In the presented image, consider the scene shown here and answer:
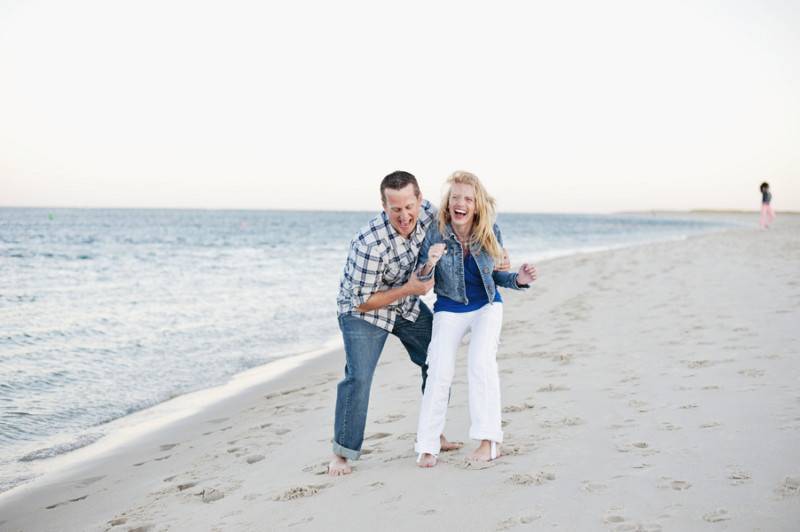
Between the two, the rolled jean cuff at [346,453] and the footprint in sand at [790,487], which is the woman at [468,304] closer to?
the rolled jean cuff at [346,453]

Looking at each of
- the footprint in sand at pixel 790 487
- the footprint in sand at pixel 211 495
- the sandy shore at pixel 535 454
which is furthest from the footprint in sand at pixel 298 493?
the footprint in sand at pixel 790 487

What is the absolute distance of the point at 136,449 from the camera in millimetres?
5180

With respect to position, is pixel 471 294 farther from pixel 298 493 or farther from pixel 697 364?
pixel 697 364

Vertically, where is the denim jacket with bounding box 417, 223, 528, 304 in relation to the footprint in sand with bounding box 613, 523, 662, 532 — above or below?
above

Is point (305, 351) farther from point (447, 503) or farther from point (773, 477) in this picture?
point (773, 477)

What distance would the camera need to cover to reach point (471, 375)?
147 inches

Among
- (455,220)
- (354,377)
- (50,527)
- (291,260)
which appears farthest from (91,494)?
(291,260)

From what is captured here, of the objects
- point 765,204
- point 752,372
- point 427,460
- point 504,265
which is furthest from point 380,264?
point 765,204

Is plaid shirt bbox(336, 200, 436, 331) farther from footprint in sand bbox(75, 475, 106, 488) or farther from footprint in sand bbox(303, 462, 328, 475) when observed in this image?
footprint in sand bbox(75, 475, 106, 488)

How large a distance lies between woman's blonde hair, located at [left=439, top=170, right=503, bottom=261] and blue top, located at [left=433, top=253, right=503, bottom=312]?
0.12 metres

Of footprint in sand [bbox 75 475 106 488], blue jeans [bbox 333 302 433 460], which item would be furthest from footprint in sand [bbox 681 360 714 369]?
footprint in sand [bbox 75 475 106 488]

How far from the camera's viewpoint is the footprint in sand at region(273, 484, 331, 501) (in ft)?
11.2

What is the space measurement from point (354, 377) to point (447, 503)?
101 cm

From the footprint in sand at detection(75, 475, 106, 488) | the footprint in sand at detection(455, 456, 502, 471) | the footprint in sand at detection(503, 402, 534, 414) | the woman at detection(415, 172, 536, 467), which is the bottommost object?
the footprint in sand at detection(75, 475, 106, 488)
